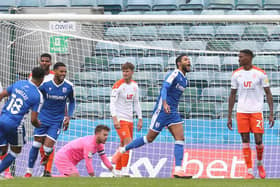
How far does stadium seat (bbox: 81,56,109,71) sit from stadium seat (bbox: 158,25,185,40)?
1.59 metres

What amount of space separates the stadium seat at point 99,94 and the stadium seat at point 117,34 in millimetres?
1234

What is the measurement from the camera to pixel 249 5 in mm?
20344

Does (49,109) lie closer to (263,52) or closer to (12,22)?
(12,22)

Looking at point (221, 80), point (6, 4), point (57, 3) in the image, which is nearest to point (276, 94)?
point (221, 80)

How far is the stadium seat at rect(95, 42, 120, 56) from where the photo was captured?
1608cm

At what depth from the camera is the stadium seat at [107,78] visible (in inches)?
628

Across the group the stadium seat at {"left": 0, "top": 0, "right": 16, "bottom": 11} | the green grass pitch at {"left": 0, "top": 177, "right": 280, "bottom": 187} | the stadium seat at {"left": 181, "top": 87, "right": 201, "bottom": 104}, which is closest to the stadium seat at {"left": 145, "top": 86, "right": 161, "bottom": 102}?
the stadium seat at {"left": 181, "top": 87, "right": 201, "bottom": 104}

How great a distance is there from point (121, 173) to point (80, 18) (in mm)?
2939

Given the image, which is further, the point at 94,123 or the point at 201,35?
the point at 201,35

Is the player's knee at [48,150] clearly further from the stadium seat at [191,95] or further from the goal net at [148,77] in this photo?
the stadium seat at [191,95]

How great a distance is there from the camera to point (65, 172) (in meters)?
13.2

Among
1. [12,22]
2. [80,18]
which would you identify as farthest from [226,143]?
[12,22]

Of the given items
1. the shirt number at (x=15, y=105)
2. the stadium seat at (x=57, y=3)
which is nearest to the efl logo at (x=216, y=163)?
the shirt number at (x=15, y=105)

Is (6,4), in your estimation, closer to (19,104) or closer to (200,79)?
(200,79)
